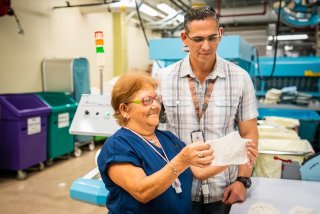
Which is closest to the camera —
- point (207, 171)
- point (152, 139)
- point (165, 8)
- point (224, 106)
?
point (152, 139)

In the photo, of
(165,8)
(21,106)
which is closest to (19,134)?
(21,106)

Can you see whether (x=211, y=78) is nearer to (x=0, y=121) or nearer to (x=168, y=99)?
(x=168, y=99)

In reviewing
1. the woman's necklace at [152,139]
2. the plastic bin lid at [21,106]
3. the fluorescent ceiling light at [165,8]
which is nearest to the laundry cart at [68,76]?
the plastic bin lid at [21,106]

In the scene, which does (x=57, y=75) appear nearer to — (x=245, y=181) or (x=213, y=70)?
(x=213, y=70)

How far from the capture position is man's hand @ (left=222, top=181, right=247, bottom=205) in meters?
1.47

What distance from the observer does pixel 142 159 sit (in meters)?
1.13

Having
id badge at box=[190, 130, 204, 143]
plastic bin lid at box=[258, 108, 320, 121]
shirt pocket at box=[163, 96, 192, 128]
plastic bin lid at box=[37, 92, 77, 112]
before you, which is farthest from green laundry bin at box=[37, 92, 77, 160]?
id badge at box=[190, 130, 204, 143]

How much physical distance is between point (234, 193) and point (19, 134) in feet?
11.3

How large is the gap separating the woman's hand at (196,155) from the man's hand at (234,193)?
1.80ft

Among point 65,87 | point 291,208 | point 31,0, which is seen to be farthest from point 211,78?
point 31,0

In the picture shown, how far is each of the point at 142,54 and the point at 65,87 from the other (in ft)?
15.6

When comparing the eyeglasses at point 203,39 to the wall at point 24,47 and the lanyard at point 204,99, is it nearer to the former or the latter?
the lanyard at point 204,99

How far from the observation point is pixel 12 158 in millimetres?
4102

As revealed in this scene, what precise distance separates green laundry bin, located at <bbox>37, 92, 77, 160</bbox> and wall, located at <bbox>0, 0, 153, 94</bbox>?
558mm
